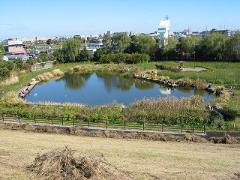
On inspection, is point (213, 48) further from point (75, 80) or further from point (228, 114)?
point (228, 114)

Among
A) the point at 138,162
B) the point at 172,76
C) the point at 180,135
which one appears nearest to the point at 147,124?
the point at 180,135

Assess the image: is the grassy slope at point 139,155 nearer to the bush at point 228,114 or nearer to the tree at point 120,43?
the bush at point 228,114

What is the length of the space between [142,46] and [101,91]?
1408 inches

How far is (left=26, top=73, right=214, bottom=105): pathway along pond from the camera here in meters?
41.7

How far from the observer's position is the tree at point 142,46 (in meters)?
81.0

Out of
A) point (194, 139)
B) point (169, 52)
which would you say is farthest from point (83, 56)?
point (194, 139)

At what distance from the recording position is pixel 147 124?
25188 mm

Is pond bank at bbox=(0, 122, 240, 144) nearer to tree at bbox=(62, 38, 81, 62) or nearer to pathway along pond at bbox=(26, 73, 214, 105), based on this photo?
pathway along pond at bbox=(26, 73, 214, 105)

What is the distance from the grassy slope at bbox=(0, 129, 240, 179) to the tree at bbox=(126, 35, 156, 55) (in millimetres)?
58687

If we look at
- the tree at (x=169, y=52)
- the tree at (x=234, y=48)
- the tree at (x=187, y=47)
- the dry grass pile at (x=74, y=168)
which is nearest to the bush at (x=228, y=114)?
the dry grass pile at (x=74, y=168)

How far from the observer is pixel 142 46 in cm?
8150

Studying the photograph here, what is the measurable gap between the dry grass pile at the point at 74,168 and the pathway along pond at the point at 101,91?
23.5 metres

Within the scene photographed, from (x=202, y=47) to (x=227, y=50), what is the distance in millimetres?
5669

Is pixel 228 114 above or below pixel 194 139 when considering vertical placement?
above
